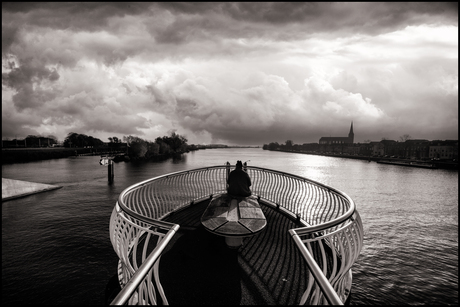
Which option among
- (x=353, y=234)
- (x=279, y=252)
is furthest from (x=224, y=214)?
(x=353, y=234)

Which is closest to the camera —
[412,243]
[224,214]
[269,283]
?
[269,283]

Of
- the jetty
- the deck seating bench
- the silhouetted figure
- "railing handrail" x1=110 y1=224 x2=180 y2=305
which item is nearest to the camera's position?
"railing handrail" x1=110 y1=224 x2=180 y2=305

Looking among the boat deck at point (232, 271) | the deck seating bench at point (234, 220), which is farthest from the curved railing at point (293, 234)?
the deck seating bench at point (234, 220)

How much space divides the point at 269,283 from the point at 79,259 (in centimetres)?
785

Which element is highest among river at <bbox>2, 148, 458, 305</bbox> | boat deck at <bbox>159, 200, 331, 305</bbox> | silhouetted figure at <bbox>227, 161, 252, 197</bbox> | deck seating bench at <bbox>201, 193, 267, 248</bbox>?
silhouetted figure at <bbox>227, 161, 252, 197</bbox>

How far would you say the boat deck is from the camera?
3314 mm

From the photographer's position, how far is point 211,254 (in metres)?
4.38

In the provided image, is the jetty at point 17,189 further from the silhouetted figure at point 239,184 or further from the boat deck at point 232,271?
the boat deck at point 232,271

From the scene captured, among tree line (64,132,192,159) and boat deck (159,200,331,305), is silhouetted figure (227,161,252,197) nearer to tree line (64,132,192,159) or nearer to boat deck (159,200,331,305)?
boat deck (159,200,331,305)

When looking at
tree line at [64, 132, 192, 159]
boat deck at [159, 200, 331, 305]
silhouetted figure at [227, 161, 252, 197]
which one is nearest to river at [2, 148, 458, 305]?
boat deck at [159, 200, 331, 305]

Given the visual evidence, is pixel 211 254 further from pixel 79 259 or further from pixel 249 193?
pixel 79 259

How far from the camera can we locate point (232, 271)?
12.6 ft

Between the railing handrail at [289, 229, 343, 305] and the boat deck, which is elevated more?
the railing handrail at [289, 229, 343, 305]

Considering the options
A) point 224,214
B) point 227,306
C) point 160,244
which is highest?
point 160,244
